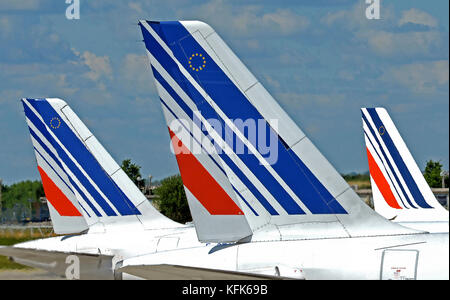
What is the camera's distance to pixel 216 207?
14266mm

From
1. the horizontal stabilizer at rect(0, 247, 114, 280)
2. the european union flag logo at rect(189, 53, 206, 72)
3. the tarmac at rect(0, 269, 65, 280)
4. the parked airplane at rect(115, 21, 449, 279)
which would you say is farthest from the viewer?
the tarmac at rect(0, 269, 65, 280)

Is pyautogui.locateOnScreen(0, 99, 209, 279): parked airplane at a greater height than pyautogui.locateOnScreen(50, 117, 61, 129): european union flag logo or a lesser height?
lesser

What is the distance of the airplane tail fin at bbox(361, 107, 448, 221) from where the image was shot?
27203 millimetres

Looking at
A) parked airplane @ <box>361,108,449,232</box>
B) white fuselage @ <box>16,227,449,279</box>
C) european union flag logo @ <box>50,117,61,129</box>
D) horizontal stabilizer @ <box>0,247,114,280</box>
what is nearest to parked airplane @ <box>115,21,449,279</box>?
white fuselage @ <box>16,227,449,279</box>

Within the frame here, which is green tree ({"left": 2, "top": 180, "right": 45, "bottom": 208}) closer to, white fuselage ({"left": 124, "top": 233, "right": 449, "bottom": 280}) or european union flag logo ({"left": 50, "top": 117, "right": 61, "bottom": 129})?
european union flag logo ({"left": 50, "top": 117, "right": 61, "bottom": 129})

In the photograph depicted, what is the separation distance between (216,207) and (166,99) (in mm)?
1979

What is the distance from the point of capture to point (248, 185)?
13.9 m

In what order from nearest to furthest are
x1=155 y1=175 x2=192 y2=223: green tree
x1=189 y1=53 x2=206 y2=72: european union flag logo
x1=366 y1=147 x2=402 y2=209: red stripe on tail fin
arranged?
x1=189 y1=53 x2=206 y2=72: european union flag logo → x1=366 y1=147 x2=402 y2=209: red stripe on tail fin → x1=155 y1=175 x2=192 y2=223: green tree

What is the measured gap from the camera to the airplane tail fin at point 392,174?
2720cm

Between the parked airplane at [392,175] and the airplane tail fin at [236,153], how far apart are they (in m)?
12.9

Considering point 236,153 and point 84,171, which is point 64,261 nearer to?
point 84,171

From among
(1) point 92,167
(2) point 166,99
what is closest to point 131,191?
(1) point 92,167

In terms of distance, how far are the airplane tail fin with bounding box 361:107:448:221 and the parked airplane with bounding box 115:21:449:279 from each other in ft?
42.6
